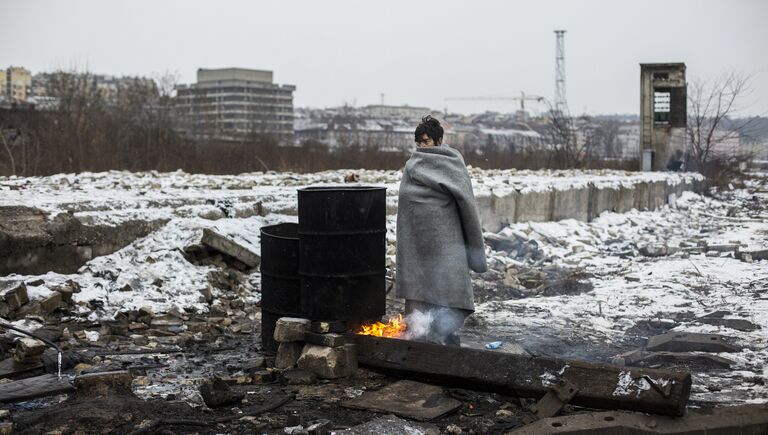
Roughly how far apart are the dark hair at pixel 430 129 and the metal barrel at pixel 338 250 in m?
0.60

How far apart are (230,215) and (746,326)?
244 inches

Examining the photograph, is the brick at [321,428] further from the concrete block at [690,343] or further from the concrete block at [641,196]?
the concrete block at [641,196]

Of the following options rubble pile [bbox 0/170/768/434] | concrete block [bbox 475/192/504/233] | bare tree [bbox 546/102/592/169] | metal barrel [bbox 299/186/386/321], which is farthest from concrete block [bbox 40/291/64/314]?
bare tree [bbox 546/102/592/169]

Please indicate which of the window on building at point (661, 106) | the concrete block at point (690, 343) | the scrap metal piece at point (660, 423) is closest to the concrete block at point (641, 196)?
the window on building at point (661, 106)

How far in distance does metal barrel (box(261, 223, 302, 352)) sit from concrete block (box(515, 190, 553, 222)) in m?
8.09

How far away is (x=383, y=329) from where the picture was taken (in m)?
6.60

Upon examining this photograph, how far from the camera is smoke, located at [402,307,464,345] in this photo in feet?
20.7

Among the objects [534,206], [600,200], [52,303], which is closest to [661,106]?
[600,200]

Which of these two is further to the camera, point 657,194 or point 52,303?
point 657,194

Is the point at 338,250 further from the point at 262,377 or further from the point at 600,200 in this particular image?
the point at 600,200

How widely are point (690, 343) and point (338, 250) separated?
10.1 feet

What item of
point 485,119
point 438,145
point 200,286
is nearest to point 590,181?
point 200,286

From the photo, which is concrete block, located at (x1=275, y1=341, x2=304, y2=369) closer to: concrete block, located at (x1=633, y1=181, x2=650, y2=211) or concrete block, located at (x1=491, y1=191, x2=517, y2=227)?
concrete block, located at (x1=491, y1=191, x2=517, y2=227)

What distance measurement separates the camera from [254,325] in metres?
8.36
